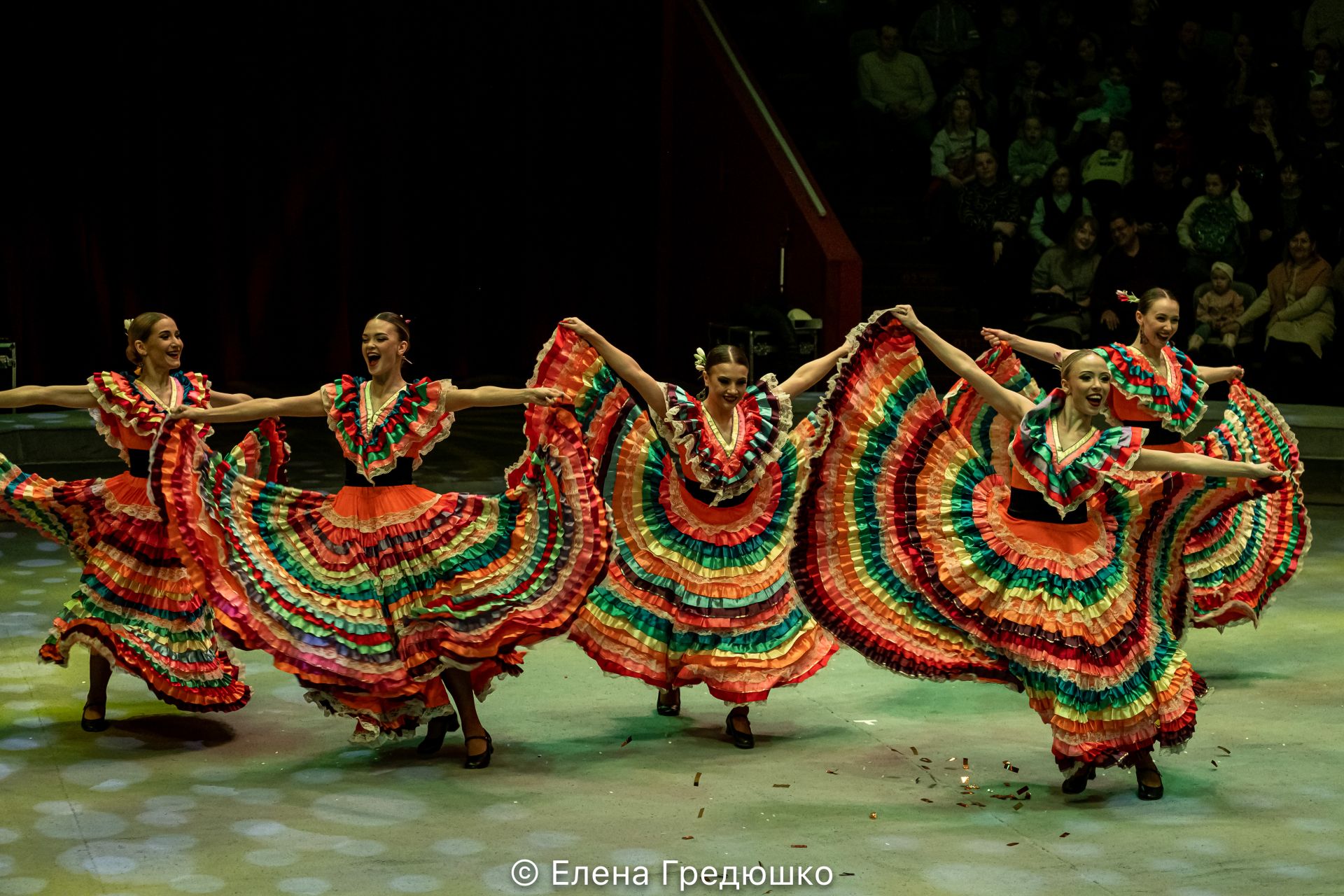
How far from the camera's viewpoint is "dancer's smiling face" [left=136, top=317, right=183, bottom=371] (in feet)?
19.1

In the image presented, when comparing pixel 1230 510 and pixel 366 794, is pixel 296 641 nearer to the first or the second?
pixel 366 794

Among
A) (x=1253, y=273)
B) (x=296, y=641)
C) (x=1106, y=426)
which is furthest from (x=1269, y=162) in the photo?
(x=296, y=641)

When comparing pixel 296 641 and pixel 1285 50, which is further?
pixel 1285 50

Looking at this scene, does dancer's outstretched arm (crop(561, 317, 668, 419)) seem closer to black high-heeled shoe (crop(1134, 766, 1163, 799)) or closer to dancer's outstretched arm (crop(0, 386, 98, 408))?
dancer's outstretched arm (crop(0, 386, 98, 408))

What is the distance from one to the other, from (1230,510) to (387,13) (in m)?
8.65

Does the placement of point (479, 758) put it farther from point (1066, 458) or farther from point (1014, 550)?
point (1066, 458)

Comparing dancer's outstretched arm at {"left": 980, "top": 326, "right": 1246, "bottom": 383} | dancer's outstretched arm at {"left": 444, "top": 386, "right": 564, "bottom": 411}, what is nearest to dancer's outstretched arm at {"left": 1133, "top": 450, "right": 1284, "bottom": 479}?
dancer's outstretched arm at {"left": 980, "top": 326, "right": 1246, "bottom": 383}

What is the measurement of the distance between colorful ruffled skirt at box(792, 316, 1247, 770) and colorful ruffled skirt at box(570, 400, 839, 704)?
202mm

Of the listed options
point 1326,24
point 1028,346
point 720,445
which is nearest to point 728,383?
point 720,445

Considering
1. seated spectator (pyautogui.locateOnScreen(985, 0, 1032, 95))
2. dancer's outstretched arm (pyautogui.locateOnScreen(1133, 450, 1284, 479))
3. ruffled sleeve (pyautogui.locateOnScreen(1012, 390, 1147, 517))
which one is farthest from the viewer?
seated spectator (pyautogui.locateOnScreen(985, 0, 1032, 95))

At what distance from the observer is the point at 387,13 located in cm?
1326

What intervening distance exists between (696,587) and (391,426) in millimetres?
1120

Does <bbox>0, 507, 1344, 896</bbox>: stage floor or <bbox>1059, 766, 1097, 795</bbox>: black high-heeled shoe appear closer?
<bbox>0, 507, 1344, 896</bbox>: stage floor

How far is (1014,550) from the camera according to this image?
17.0 feet
